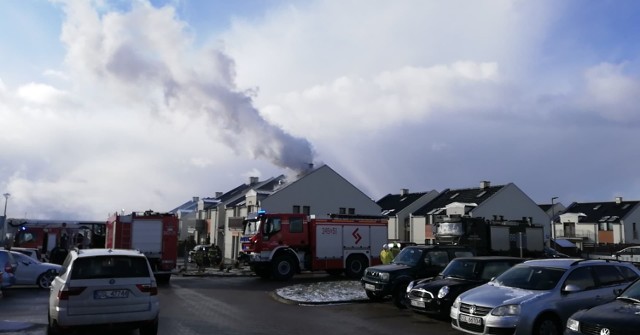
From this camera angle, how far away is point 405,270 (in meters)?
15.7

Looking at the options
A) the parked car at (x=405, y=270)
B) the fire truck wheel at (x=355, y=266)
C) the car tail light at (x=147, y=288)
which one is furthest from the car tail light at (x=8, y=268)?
the fire truck wheel at (x=355, y=266)

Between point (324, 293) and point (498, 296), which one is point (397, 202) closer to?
point (324, 293)

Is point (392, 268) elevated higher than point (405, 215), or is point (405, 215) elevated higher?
point (405, 215)

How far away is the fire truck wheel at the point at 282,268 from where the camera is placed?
2472 cm

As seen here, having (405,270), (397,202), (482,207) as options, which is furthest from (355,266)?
(397,202)

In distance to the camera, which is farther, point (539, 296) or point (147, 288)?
point (147, 288)

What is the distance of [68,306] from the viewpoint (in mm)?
9320

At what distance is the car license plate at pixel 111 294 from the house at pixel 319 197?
3076cm

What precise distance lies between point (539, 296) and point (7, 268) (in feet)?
52.9

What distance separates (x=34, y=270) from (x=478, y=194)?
43176mm

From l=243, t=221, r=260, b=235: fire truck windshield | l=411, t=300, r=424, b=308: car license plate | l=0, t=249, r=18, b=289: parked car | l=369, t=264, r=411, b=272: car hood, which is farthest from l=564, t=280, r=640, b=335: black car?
l=243, t=221, r=260, b=235: fire truck windshield

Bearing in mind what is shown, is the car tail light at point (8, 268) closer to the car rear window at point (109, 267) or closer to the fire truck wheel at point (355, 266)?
the car rear window at point (109, 267)

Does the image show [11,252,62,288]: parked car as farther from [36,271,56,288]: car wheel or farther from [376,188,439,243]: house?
[376,188,439,243]: house

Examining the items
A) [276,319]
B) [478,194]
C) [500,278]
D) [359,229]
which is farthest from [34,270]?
[478,194]
